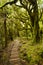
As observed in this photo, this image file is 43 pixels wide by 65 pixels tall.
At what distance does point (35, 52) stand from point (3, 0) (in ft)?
27.8

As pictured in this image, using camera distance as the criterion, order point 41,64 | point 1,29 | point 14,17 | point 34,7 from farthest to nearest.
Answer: point 14,17, point 1,29, point 34,7, point 41,64

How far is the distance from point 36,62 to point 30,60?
2.78 ft

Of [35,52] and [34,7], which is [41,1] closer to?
[34,7]

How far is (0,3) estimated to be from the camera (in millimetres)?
18766

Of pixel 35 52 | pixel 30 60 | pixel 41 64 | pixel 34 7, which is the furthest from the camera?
pixel 34 7

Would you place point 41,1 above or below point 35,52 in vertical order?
above

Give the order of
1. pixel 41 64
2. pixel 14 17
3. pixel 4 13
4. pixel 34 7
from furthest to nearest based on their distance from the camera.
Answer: pixel 14 17
pixel 4 13
pixel 34 7
pixel 41 64

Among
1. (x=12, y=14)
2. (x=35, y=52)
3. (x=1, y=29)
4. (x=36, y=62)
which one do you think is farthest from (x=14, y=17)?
(x=36, y=62)

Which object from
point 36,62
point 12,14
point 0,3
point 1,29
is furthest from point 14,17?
point 36,62

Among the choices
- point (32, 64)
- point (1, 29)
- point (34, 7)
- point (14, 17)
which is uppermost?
point (34, 7)

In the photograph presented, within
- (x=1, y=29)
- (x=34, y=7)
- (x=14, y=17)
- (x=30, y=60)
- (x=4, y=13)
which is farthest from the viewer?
(x=14, y=17)

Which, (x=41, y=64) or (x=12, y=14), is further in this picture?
(x=12, y=14)

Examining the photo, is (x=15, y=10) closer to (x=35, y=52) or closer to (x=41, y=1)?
(x=41, y=1)

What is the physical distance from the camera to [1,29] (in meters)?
20.9
